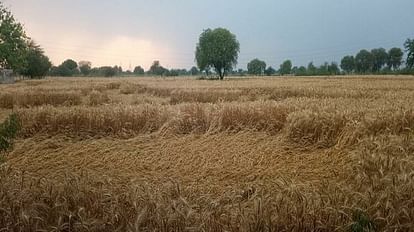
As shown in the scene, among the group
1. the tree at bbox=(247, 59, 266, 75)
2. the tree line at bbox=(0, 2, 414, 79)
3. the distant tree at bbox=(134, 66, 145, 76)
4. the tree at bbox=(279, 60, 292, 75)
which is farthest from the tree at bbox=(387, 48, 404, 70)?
the distant tree at bbox=(134, 66, 145, 76)

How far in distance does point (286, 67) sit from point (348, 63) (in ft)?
84.5

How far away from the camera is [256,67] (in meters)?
148

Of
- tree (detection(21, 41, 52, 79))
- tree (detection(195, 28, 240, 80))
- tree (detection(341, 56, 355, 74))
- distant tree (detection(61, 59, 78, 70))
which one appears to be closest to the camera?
tree (detection(21, 41, 52, 79))

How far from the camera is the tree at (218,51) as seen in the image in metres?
93.1

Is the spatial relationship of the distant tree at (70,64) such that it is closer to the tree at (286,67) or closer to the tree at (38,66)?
the tree at (38,66)

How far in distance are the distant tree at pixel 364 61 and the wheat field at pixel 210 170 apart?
422 feet

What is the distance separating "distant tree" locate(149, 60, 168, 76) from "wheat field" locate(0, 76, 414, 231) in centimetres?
13659

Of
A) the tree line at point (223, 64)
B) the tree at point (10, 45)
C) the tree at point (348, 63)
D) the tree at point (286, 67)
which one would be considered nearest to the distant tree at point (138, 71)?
the tree line at point (223, 64)

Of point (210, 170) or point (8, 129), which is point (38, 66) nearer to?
point (210, 170)

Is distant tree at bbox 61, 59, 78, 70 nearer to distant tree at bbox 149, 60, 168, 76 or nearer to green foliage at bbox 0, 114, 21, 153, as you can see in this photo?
distant tree at bbox 149, 60, 168, 76

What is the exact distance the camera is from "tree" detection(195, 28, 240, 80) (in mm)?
93062

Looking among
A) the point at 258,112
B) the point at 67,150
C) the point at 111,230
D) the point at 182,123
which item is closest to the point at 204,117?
the point at 182,123

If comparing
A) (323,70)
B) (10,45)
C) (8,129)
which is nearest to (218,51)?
(323,70)

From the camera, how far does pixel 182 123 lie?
941 centimetres
